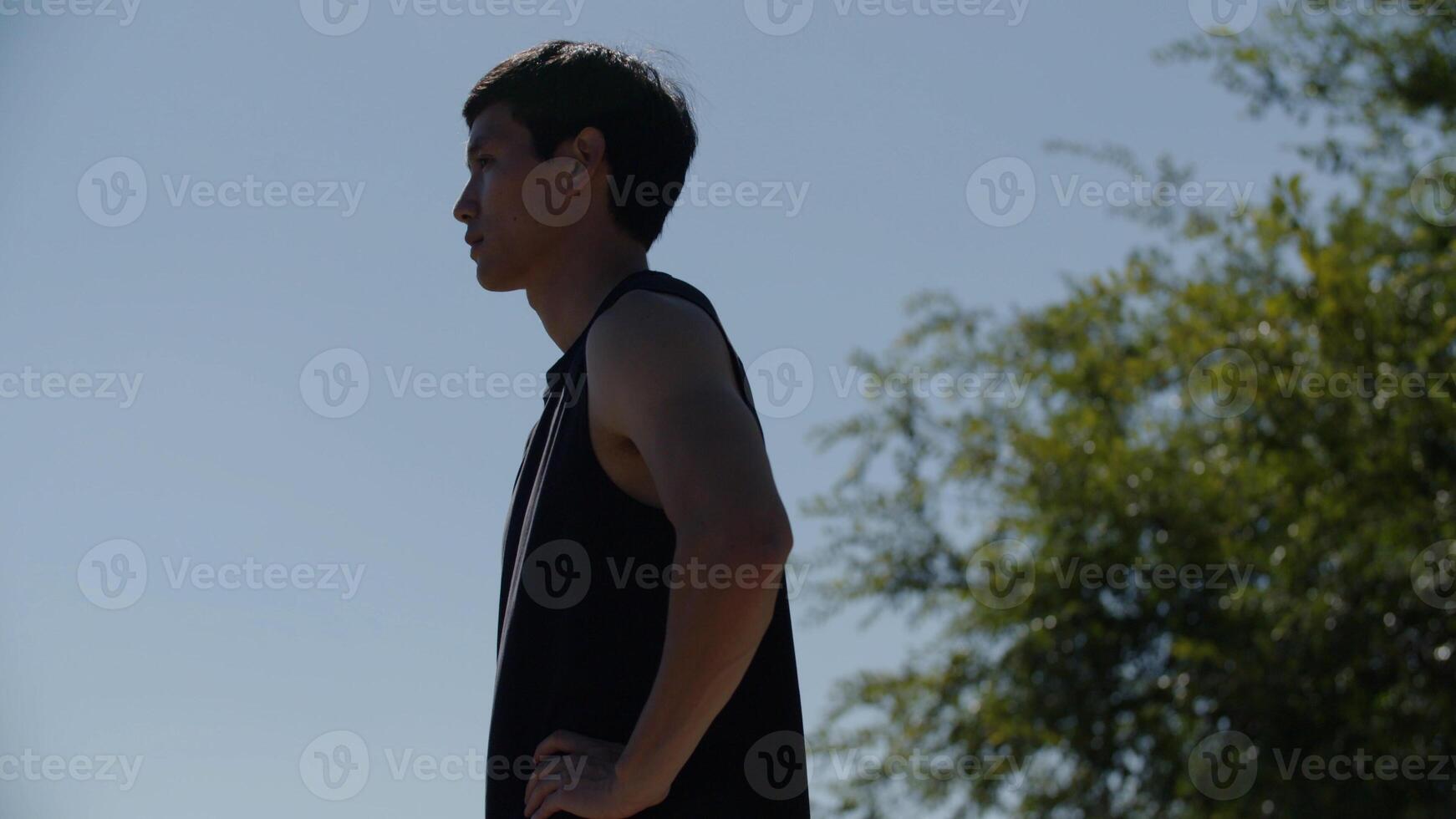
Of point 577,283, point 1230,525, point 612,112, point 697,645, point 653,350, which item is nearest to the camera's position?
point 697,645

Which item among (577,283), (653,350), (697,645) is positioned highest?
(577,283)

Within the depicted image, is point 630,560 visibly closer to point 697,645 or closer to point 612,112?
point 697,645

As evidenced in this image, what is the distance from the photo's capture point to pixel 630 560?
1.55 meters

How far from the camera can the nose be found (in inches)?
76.1

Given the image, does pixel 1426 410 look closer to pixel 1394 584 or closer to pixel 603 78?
pixel 1394 584

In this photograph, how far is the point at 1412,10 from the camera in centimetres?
388

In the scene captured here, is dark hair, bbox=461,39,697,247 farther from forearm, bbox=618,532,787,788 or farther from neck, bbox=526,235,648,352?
forearm, bbox=618,532,787,788

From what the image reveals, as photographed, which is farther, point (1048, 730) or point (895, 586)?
point (895, 586)

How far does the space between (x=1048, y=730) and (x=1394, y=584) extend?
2.89ft

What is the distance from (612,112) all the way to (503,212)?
24 centimetres

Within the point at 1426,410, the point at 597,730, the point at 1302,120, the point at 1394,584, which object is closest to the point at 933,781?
the point at 1394,584

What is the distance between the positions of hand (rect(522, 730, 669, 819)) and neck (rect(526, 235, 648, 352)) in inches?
22.5

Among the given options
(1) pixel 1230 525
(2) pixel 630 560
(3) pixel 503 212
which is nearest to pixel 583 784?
(2) pixel 630 560

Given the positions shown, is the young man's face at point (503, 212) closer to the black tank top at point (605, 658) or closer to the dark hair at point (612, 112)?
the dark hair at point (612, 112)
